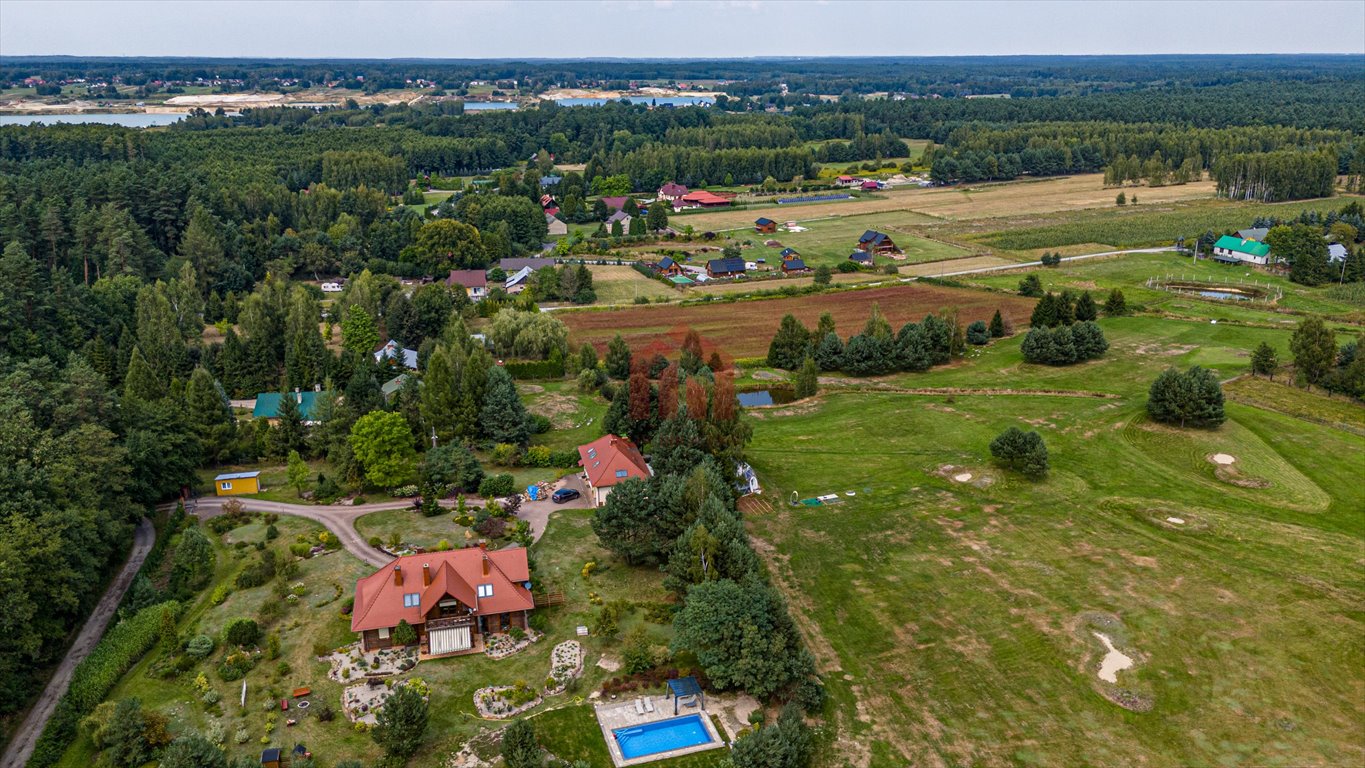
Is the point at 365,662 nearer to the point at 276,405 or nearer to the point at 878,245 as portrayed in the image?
the point at 276,405

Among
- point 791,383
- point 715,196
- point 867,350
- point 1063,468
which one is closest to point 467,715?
point 1063,468

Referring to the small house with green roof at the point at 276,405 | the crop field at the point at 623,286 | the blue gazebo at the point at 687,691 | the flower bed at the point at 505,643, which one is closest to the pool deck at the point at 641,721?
the blue gazebo at the point at 687,691

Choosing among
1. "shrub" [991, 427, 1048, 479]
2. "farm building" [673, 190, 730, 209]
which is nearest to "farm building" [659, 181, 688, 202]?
"farm building" [673, 190, 730, 209]

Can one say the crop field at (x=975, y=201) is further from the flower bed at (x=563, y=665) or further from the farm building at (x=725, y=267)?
the flower bed at (x=563, y=665)

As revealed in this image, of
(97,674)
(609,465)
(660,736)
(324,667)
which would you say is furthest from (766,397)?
(97,674)

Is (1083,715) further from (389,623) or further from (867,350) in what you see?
(867,350)
